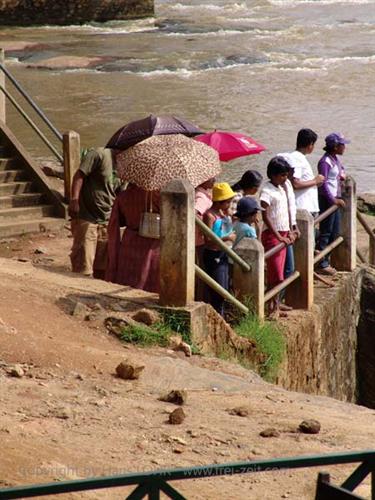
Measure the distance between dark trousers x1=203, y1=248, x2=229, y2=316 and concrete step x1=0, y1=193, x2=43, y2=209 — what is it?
427cm

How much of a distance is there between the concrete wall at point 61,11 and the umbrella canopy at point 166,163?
32.8 metres

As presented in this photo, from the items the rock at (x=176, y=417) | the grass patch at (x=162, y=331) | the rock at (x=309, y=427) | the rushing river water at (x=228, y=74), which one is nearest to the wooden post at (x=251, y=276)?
the grass patch at (x=162, y=331)

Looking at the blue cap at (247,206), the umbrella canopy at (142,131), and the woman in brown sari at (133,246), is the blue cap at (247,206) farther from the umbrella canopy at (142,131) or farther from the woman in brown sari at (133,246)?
the umbrella canopy at (142,131)

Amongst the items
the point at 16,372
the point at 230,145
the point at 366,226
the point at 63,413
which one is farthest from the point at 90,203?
the point at 63,413

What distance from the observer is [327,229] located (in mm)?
11164

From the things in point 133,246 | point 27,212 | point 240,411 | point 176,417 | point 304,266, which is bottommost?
point 27,212

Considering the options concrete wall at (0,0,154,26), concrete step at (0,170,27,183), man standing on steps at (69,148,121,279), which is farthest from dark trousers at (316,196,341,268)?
concrete wall at (0,0,154,26)

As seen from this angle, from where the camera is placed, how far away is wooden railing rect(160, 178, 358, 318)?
26.4 feet

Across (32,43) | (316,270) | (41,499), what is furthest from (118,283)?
(32,43)

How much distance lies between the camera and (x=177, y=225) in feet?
26.4

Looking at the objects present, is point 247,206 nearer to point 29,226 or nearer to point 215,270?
point 215,270

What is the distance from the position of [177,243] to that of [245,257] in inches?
43.3

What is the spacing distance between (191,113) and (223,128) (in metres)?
1.81

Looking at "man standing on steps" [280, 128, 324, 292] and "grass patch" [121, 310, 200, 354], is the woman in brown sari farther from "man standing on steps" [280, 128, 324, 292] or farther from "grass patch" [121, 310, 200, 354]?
"man standing on steps" [280, 128, 324, 292]
